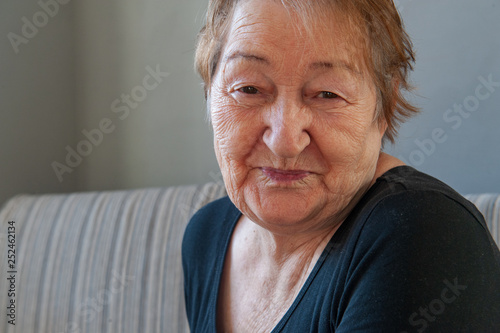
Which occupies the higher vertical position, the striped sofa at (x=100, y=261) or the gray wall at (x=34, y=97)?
the gray wall at (x=34, y=97)

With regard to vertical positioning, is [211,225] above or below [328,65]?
below

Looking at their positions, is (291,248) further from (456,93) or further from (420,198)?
(456,93)

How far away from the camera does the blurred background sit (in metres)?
1.82

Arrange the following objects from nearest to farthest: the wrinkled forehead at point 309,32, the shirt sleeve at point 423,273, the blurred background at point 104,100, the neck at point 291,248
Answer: the shirt sleeve at point 423,273 → the wrinkled forehead at point 309,32 → the neck at point 291,248 → the blurred background at point 104,100

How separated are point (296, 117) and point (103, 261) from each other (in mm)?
1008

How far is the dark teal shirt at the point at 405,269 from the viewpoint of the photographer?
0.61m

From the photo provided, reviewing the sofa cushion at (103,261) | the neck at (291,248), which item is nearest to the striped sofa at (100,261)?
the sofa cushion at (103,261)

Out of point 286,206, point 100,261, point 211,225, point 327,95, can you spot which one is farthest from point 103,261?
point 327,95

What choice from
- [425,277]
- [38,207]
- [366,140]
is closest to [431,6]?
[366,140]

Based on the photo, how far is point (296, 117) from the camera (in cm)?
76

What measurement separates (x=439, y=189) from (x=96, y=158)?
165cm

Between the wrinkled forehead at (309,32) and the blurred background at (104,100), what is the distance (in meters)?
0.71

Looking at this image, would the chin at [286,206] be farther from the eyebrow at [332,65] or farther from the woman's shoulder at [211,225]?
the woman's shoulder at [211,225]

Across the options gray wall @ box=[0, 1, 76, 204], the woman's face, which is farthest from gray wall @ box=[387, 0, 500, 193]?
gray wall @ box=[0, 1, 76, 204]
